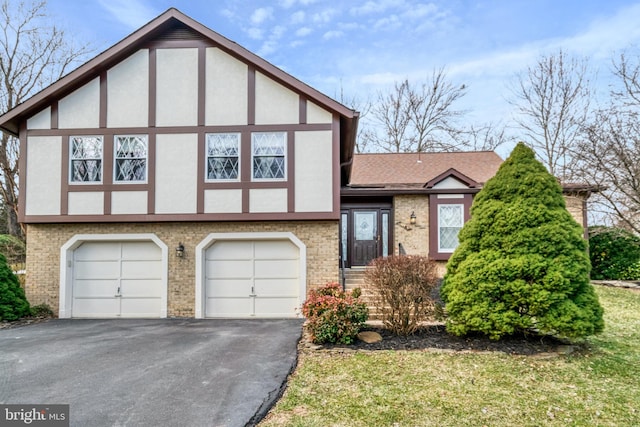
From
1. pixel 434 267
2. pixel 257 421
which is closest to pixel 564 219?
pixel 434 267

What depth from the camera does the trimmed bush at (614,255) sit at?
1377 centimetres

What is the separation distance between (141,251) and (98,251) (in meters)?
1.17

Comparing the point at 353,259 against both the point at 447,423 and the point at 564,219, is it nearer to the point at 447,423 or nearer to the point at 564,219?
the point at 564,219

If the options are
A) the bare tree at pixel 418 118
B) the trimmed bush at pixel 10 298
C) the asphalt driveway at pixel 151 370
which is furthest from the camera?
the bare tree at pixel 418 118

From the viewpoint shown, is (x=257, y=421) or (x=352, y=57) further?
(x=352, y=57)

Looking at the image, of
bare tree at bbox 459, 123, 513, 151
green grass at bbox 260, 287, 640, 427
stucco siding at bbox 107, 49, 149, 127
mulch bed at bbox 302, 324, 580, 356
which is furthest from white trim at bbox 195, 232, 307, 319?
bare tree at bbox 459, 123, 513, 151

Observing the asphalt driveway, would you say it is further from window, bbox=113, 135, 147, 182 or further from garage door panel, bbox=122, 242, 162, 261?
window, bbox=113, 135, 147, 182

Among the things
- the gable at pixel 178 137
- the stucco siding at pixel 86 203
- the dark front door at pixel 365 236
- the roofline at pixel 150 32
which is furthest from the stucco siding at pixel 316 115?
the stucco siding at pixel 86 203

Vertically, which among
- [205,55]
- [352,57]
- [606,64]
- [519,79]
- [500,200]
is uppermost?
[352,57]

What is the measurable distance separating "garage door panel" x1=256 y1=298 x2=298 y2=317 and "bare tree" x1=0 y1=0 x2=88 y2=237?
16.0 m

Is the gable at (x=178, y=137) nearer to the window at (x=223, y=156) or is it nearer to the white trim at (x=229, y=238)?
the window at (x=223, y=156)

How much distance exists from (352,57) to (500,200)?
54.4 ft

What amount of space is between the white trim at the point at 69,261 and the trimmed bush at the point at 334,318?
4.53m

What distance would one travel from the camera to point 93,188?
956cm
